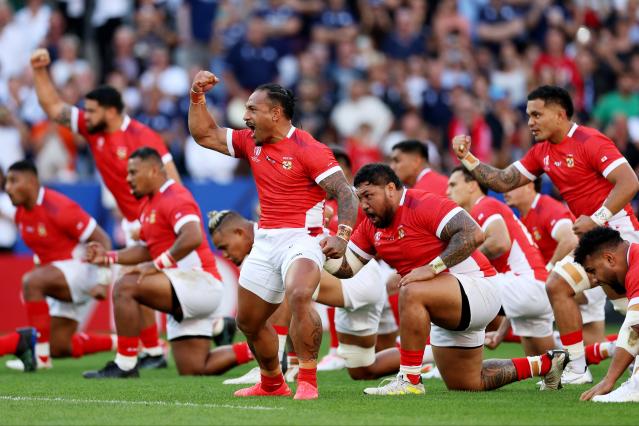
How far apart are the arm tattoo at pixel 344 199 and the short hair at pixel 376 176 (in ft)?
1.41

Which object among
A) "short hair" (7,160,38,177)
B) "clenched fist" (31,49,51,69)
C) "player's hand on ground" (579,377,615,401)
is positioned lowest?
"player's hand on ground" (579,377,615,401)

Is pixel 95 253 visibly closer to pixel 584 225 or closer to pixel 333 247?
pixel 333 247

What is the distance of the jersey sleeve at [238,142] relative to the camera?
9.70m

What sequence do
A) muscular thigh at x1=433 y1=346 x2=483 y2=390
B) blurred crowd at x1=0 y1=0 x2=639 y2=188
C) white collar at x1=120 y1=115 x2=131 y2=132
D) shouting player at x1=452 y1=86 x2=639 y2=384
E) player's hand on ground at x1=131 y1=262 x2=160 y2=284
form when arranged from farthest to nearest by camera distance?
blurred crowd at x1=0 y1=0 x2=639 y2=188, white collar at x1=120 y1=115 x2=131 y2=132, player's hand on ground at x1=131 y1=262 x2=160 y2=284, shouting player at x1=452 y1=86 x2=639 y2=384, muscular thigh at x1=433 y1=346 x2=483 y2=390

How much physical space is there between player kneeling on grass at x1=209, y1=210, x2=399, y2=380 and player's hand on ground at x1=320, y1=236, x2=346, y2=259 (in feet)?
7.46

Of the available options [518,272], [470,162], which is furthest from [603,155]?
[518,272]

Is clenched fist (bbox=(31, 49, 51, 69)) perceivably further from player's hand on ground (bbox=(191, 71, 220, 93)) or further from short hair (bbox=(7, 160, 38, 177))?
player's hand on ground (bbox=(191, 71, 220, 93))

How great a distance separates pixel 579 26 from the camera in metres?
23.3

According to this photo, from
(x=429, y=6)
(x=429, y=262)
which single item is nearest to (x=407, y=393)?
(x=429, y=262)

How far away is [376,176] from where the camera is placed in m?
9.59

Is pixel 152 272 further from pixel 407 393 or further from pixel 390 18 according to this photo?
pixel 390 18

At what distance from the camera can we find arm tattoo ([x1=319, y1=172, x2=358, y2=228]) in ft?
29.7

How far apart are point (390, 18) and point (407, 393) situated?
570 inches

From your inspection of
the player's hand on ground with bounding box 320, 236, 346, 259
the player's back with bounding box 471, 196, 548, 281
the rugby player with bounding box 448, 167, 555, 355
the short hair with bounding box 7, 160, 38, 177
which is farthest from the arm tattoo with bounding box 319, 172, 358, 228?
the short hair with bounding box 7, 160, 38, 177
